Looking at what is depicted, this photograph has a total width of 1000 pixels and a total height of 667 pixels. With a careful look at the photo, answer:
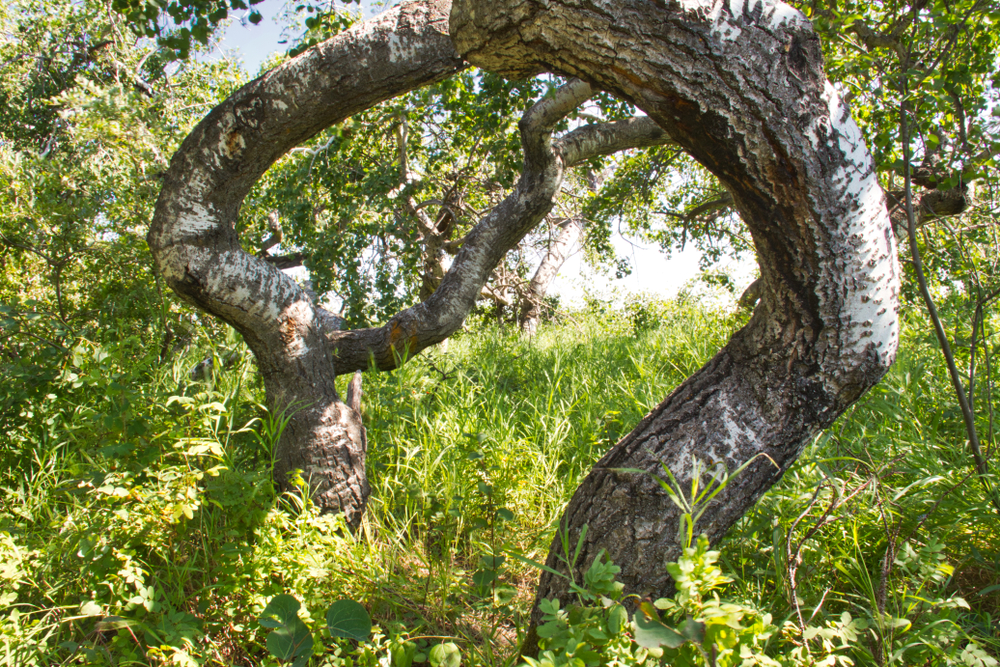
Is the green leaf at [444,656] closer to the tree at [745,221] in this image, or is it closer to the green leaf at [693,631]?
the tree at [745,221]

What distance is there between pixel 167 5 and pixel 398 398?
2343 millimetres

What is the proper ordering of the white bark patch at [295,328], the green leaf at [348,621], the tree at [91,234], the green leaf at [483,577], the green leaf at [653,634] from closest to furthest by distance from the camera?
the green leaf at [653,634], the green leaf at [348,621], the green leaf at [483,577], the white bark patch at [295,328], the tree at [91,234]

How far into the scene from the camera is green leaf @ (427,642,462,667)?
146cm

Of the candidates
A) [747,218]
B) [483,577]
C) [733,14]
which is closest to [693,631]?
[483,577]

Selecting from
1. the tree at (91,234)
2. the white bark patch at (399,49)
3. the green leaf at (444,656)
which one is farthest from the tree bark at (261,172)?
the green leaf at (444,656)

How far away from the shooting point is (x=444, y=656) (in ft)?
4.85

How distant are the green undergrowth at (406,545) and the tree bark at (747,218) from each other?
0.84 ft

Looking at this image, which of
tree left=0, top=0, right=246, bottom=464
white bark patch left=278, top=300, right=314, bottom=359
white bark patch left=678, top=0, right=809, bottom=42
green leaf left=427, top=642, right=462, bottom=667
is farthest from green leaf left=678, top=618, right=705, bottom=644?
tree left=0, top=0, right=246, bottom=464

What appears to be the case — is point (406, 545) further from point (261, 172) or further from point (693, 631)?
point (261, 172)

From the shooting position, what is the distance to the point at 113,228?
14.7 feet

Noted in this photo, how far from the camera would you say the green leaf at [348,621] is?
1529 mm

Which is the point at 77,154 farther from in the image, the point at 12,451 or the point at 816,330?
the point at 816,330

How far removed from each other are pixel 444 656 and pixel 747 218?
63.8 inches

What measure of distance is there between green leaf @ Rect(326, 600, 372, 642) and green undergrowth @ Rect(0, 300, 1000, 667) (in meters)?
0.03
